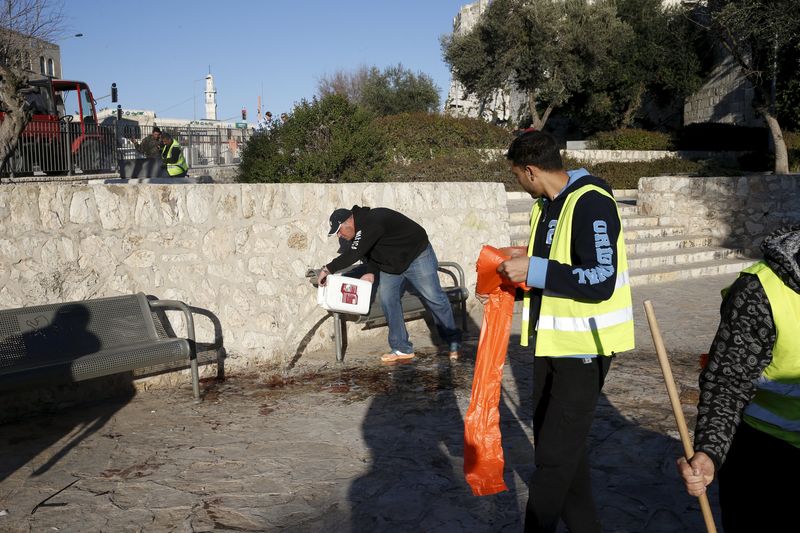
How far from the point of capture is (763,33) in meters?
17.2

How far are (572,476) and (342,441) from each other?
225cm

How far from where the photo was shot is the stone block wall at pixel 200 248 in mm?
5652

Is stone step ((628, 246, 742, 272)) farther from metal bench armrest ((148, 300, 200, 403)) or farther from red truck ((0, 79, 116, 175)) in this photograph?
red truck ((0, 79, 116, 175))

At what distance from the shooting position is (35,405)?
5.47 metres

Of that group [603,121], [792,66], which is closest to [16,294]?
[792,66]

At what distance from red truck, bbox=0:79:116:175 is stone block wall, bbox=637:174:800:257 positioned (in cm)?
1526

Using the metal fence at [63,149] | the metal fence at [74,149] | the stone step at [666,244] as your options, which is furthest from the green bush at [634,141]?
the metal fence at [63,149]

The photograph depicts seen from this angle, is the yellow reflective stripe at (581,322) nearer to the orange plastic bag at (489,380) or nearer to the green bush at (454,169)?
the orange plastic bag at (489,380)

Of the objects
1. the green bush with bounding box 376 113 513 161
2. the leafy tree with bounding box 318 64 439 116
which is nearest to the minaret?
the leafy tree with bounding box 318 64 439 116

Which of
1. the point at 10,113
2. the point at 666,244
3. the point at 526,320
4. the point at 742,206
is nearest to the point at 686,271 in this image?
the point at 666,244

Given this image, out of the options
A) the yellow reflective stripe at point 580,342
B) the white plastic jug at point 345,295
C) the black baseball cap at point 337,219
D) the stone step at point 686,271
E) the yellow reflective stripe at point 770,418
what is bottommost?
the stone step at point 686,271

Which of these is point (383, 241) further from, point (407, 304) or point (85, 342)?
point (85, 342)

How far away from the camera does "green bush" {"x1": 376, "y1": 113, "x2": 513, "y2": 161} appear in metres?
18.8

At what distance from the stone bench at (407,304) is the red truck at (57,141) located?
46.7 feet
